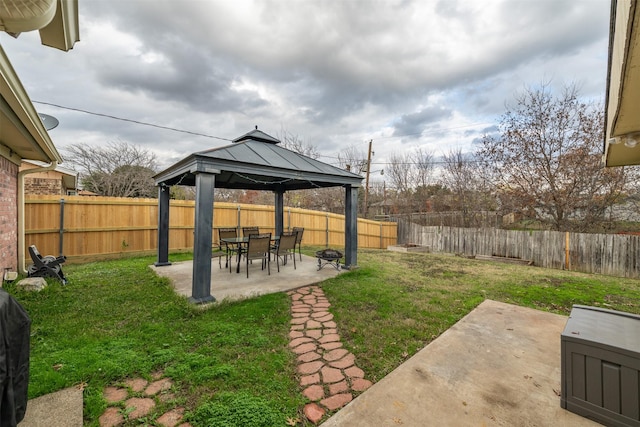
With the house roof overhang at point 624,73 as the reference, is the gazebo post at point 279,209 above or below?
below

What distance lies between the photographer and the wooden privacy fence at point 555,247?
7326 millimetres

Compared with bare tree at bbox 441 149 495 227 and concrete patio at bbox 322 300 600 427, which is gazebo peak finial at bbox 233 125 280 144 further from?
bare tree at bbox 441 149 495 227

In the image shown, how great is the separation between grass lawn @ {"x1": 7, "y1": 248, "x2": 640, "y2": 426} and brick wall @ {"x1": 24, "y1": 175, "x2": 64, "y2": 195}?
5.56 m

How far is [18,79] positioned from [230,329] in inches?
132

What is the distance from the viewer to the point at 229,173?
19.2ft

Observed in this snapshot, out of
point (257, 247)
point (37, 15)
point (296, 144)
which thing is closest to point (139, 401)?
point (37, 15)

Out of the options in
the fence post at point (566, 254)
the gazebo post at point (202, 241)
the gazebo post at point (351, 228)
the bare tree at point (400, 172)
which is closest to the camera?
the gazebo post at point (202, 241)

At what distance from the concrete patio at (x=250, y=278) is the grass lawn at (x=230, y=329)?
299 millimetres

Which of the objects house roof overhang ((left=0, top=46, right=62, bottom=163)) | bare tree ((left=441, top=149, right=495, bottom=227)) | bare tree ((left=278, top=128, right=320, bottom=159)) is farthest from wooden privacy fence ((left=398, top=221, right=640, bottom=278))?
house roof overhang ((left=0, top=46, right=62, bottom=163))

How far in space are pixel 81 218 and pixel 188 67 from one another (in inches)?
244

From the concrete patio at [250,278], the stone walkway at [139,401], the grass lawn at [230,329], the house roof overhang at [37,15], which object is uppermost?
the house roof overhang at [37,15]

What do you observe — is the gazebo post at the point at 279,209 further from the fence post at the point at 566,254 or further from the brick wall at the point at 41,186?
the fence post at the point at 566,254

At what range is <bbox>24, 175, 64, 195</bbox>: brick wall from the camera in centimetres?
853

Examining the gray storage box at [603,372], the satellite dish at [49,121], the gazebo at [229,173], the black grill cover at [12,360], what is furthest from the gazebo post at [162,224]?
the gray storage box at [603,372]
